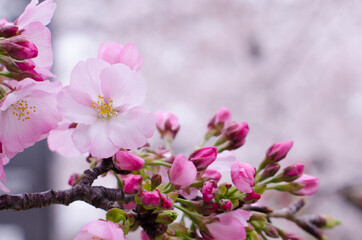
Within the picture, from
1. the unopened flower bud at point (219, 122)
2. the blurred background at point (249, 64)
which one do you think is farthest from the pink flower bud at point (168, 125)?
the blurred background at point (249, 64)

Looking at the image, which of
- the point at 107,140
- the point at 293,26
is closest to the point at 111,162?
the point at 107,140

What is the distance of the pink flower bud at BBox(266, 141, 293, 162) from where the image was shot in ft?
1.36

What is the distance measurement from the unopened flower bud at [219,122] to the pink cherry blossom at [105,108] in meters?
0.17

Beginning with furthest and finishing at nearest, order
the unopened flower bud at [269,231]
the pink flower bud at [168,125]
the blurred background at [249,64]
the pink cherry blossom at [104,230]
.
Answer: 1. the blurred background at [249,64]
2. the pink flower bud at [168,125]
3. the unopened flower bud at [269,231]
4. the pink cherry blossom at [104,230]

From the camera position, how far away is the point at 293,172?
406 millimetres

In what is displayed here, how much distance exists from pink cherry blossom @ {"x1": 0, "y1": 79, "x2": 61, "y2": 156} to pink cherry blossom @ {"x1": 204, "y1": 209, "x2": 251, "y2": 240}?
148mm

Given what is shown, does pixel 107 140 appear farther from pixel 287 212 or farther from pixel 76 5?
pixel 76 5

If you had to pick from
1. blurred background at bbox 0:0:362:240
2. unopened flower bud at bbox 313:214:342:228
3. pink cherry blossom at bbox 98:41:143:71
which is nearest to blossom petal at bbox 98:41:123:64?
pink cherry blossom at bbox 98:41:143:71

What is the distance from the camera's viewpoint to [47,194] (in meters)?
0.30

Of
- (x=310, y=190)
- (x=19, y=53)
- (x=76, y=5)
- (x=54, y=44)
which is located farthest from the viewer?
(x=76, y=5)

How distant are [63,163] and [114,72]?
218 cm

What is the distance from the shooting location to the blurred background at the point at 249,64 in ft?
7.52

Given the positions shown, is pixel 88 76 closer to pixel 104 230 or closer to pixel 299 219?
pixel 104 230

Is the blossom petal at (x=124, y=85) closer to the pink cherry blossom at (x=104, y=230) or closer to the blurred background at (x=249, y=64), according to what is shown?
the pink cherry blossom at (x=104, y=230)
